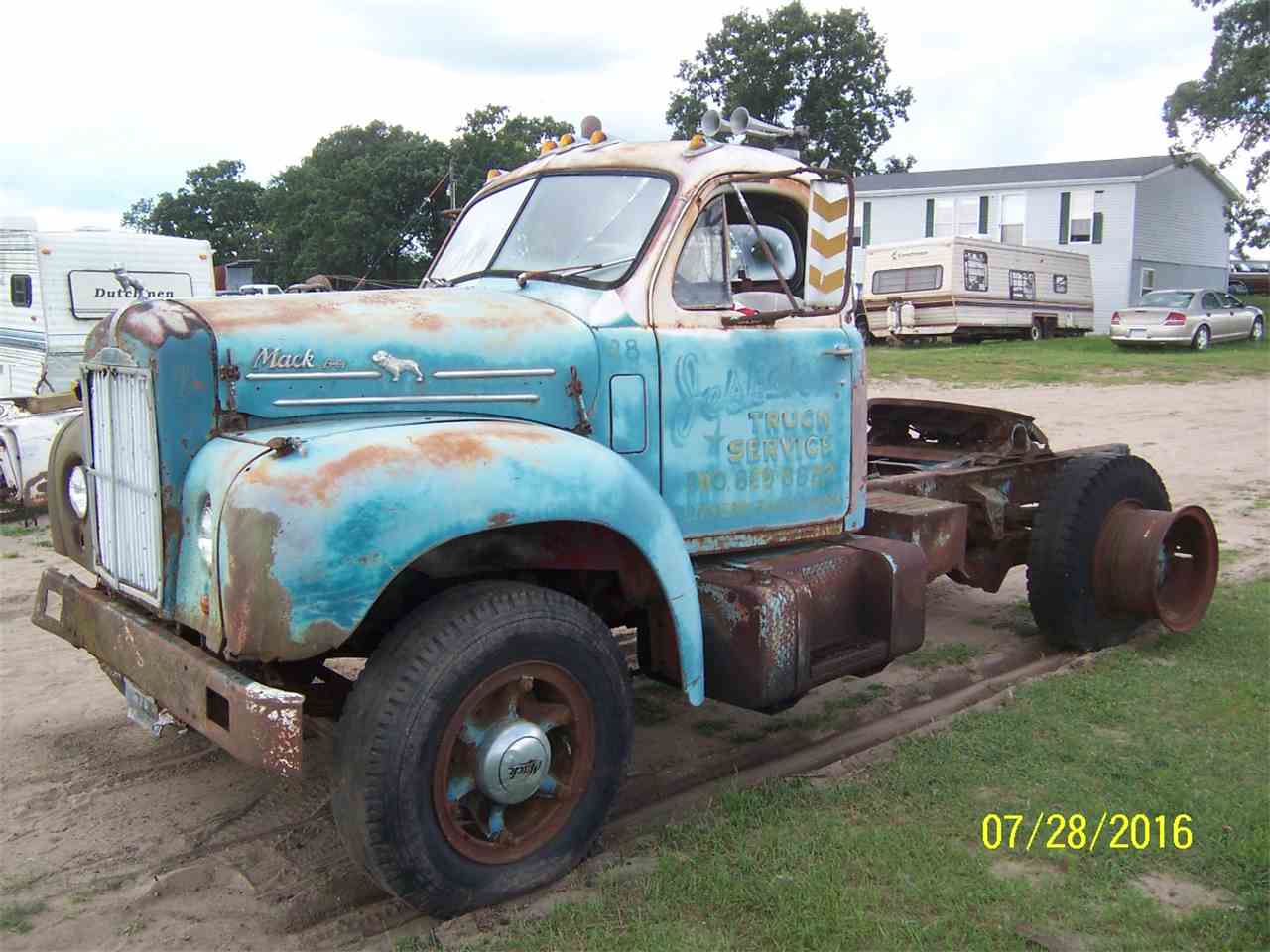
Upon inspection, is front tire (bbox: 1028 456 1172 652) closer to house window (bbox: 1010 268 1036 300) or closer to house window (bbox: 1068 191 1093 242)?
house window (bbox: 1010 268 1036 300)

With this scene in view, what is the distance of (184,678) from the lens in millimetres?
3076

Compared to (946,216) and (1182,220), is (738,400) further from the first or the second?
(1182,220)

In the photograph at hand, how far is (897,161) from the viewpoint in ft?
167

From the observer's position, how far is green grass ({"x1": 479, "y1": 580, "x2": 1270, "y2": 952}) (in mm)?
3139

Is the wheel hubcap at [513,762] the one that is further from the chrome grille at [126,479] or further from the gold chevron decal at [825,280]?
the gold chevron decal at [825,280]

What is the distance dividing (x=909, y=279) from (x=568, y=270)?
23.1 metres

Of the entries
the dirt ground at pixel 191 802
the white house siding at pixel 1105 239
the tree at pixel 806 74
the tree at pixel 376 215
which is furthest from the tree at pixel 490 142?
the dirt ground at pixel 191 802

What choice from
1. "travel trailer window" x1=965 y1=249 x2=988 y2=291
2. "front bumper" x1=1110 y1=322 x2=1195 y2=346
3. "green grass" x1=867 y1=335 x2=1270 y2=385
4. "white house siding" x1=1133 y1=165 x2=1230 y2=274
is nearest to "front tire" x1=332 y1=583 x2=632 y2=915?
"green grass" x1=867 y1=335 x2=1270 y2=385

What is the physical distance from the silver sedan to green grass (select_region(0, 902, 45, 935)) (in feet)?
78.3

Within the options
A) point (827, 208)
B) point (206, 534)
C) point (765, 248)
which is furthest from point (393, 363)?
point (827, 208)

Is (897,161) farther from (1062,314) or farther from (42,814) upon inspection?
(42,814)

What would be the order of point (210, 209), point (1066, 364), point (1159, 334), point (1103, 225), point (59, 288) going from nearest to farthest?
point (59, 288) → point (1066, 364) → point (1159, 334) → point (1103, 225) → point (210, 209)

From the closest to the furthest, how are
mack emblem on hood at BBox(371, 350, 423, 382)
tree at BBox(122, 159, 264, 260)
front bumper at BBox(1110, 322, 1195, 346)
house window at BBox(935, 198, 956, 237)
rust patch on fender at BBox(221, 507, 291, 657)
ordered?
1. rust patch on fender at BBox(221, 507, 291, 657)
2. mack emblem on hood at BBox(371, 350, 423, 382)
3. front bumper at BBox(1110, 322, 1195, 346)
4. house window at BBox(935, 198, 956, 237)
5. tree at BBox(122, 159, 264, 260)
